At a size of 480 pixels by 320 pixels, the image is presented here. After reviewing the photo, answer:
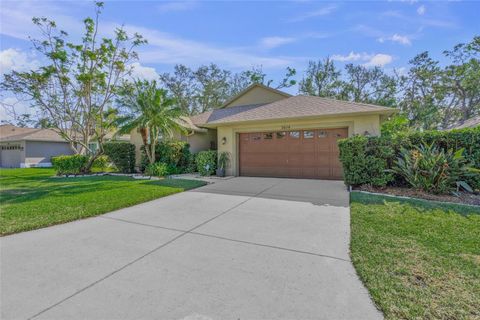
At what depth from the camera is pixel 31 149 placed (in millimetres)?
22484

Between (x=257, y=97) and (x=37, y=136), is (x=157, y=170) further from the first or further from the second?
(x=37, y=136)

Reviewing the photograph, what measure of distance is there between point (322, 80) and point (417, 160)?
2192cm

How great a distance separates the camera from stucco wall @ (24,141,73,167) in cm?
2225

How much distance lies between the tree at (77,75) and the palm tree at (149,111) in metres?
3.31

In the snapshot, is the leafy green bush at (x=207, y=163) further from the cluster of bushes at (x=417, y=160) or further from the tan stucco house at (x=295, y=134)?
the cluster of bushes at (x=417, y=160)

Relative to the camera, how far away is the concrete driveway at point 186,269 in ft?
7.24

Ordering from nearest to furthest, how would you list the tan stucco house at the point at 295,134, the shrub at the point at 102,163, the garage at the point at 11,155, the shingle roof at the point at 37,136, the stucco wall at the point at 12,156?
the tan stucco house at the point at 295,134 → the shrub at the point at 102,163 → the shingle roof at the point at 37,136 → the stucco wall at the point at 12,156 → the garage at the point at 11,155

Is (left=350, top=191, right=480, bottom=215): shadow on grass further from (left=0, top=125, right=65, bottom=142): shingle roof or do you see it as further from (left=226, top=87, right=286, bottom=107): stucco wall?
(left=0, top=125, right=65, bottom=142): shingle roof

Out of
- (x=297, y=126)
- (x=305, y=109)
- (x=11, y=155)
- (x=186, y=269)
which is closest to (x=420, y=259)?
(x=186, y=269)

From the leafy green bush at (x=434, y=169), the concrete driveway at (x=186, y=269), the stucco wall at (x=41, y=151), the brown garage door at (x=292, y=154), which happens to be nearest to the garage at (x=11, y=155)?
the stucco wall at (x=41, y=151)

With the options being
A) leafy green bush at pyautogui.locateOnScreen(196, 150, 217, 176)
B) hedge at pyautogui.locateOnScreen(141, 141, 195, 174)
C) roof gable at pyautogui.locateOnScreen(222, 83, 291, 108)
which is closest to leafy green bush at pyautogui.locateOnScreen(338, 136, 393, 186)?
leafy green bush at pyautogui.locateOnScreen(196, 150, 217, 176)

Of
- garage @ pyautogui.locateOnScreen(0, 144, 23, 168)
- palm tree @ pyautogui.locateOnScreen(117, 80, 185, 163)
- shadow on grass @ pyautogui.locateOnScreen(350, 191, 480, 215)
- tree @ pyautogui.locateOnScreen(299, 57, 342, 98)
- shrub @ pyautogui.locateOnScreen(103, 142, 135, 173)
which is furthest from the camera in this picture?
tree @ pyautogui.locateOnScreen(299, 57, 342, 98)

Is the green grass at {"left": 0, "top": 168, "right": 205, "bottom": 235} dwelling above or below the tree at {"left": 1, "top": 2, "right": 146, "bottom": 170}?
below

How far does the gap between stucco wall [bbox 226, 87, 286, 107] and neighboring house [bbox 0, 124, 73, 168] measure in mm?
20554
